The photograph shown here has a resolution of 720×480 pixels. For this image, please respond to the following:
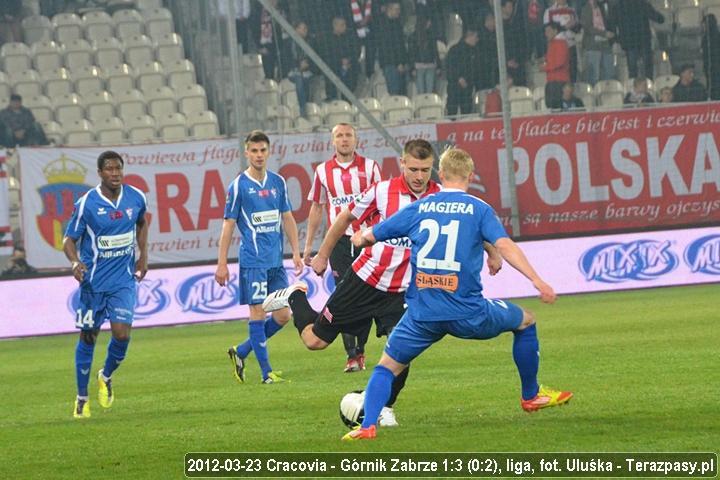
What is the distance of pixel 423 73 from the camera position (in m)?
22.2

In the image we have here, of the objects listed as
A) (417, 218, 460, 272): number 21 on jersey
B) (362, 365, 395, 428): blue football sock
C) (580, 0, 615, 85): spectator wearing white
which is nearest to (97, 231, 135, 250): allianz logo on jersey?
(362, 365, 395, 428): blue football sock

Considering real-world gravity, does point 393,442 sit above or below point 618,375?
above

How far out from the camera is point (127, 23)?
928 inches

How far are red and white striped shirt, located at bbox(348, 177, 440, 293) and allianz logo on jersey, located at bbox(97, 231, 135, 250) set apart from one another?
2.67 meters

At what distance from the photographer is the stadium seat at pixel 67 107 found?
2327cm

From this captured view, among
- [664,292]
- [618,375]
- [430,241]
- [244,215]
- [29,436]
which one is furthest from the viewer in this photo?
[664,292]

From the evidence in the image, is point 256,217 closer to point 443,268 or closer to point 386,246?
point 386,246

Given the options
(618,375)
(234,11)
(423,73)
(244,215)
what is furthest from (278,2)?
(618,375)

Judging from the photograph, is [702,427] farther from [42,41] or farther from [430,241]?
[42,41]

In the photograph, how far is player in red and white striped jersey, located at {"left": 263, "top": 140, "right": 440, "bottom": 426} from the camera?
9328mm

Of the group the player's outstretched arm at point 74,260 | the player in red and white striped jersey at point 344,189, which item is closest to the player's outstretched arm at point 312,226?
the player in red and white striped jersey at point 344,189

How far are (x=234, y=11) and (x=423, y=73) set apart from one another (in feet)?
10.4

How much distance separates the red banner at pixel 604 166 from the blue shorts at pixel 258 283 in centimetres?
895

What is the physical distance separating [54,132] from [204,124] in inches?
107
